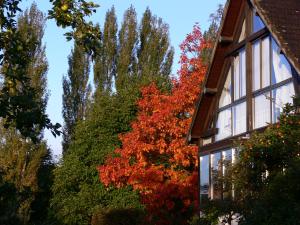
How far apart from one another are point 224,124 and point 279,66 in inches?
131

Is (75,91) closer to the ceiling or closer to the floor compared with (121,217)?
closer to the ceiling

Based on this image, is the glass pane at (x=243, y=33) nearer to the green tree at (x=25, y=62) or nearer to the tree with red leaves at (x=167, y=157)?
the tree with red leaves at (x=167, y=157)

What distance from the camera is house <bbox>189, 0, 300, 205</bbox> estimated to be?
571 inches

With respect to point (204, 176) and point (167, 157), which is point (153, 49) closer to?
point (167, 157)

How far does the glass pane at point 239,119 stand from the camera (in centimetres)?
1647

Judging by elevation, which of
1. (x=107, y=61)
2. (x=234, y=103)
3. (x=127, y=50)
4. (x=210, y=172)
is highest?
(x=127, y=50)

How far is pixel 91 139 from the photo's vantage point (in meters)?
30.8

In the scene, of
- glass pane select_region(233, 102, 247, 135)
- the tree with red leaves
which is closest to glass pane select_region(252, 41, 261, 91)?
glass pane select_region(233, 102, 247, 135)

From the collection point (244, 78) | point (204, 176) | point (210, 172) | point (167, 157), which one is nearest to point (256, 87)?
point (244, 78)

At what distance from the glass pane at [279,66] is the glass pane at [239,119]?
5.46ft

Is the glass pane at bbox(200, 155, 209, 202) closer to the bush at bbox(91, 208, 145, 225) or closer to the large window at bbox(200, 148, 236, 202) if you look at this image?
the large window at bbox(200, 148, 236, 202)

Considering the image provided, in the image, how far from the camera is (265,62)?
621 inches

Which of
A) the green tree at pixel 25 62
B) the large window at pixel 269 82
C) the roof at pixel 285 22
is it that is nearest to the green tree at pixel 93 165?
the large window at pixel 269 82

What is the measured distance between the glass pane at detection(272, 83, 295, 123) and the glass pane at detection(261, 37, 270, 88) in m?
0.63
